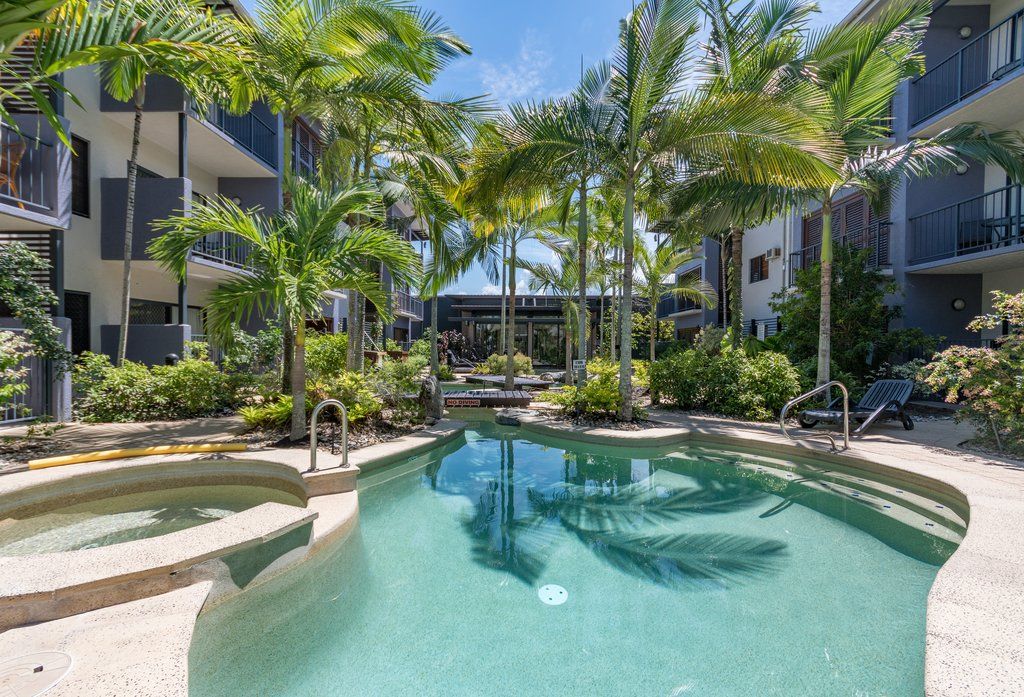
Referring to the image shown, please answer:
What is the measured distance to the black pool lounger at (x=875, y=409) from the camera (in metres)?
7.97

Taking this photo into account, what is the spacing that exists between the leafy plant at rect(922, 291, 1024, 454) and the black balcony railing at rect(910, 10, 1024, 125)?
19.8 feet

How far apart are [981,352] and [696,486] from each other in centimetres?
486

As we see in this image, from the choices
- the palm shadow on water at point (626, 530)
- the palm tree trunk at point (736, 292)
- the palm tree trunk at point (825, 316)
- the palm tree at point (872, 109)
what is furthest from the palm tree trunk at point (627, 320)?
the palm tree trunk at point (736, 292)

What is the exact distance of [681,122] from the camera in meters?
7.65

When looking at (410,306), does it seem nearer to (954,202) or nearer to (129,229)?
(129,229)

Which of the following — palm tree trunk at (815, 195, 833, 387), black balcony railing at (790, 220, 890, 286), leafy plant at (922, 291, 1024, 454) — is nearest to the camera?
leafy plant at (922, 291, 1024, 454)

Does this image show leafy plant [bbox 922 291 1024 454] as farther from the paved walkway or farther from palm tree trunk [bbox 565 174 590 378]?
the paved walkway

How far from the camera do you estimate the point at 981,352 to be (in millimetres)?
7039

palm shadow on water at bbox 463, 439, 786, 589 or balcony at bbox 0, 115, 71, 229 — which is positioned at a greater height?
balcony at bbox 0, 115, 71, 229

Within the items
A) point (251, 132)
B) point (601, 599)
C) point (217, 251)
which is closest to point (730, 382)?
point (601, 599)

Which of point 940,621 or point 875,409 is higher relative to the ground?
point 875,409

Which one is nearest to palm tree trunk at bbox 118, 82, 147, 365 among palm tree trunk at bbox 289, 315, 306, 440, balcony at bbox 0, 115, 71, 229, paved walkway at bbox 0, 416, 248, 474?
balcony at bbox 0, 115, 71, 229

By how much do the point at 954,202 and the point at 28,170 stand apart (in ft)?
62.7

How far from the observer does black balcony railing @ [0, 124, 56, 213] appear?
25.6ft
